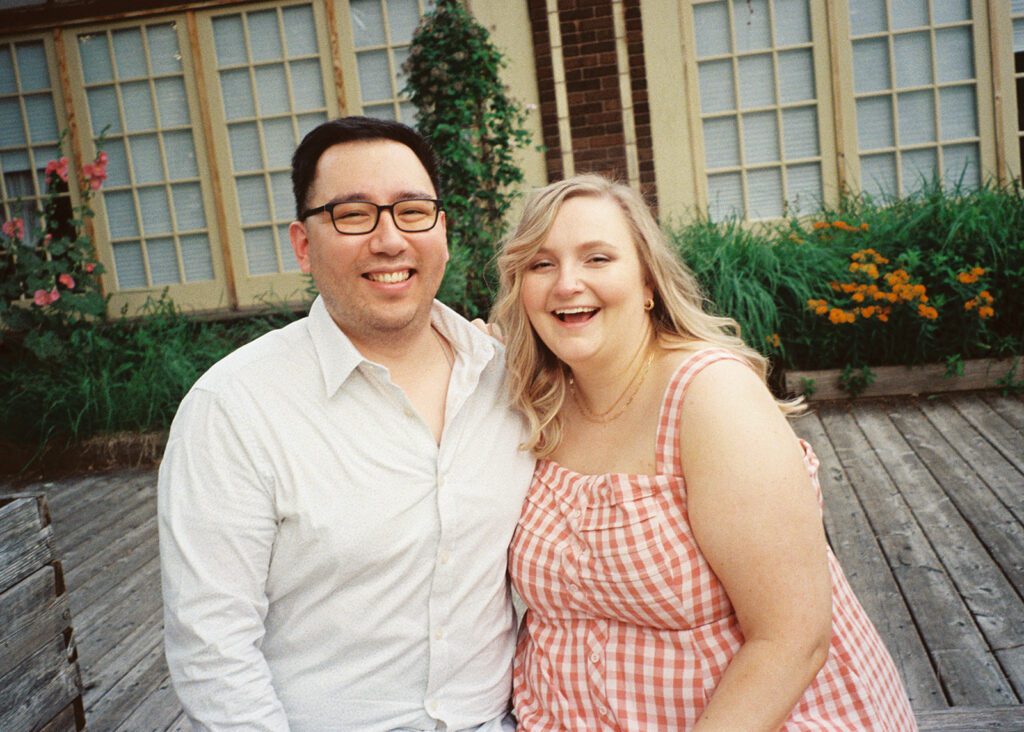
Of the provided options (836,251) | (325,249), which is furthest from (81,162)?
(325,249)

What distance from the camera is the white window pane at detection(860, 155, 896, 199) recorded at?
22.8 ft

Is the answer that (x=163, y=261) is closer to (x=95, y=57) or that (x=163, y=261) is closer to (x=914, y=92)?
(x=95, y=57)

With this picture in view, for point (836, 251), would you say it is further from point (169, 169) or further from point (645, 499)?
point (169, 169)

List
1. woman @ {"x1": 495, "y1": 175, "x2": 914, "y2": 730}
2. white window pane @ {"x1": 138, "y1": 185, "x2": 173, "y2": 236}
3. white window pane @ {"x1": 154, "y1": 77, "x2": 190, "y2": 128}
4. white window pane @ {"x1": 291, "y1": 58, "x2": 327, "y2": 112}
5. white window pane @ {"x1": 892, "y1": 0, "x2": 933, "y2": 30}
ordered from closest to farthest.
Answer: woman @ {"x1": 495, "y1": 175, "x2": 914, "y2": 730} < white window pane @ {"x1": 892, "y1": 0, "x2": 933, "y2": 30} < white window pane @ {"x1": 291, "y1": 58, "x2": 327, "y2": 112} < white window pane @ {"x1": 154, "y1": 77, "x2": 190, "y2": 128} < white window pane @ {"x1": 138, "y1": 185, "x2": 173, "y2": 236}

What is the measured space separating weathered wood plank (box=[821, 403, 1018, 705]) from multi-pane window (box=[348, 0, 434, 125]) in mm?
4532

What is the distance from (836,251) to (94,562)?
177 inches

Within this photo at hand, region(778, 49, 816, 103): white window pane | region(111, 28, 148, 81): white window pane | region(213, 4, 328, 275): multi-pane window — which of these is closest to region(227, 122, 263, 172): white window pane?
region(213, 4, 328, 275): multi-pane window

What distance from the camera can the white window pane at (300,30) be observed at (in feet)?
23.6

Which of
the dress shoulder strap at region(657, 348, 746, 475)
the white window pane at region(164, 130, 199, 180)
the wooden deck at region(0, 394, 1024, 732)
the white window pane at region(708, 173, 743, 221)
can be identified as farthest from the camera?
the white window pane at region(164, 130, 199, 180)

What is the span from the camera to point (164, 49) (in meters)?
7.30

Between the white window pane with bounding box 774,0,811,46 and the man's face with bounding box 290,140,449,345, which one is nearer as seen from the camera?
the man's face with bounding box 290,140,449,345

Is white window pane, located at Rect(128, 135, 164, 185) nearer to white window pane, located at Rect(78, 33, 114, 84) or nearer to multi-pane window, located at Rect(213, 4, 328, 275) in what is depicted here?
white window pane, located at Rect(78, 33, 114, 84)

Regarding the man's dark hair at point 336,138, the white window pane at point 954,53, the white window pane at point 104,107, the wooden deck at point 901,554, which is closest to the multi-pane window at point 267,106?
the white window pane at point 104,107

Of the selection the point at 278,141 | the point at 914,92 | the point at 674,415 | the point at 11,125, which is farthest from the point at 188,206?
the point at 674,415
